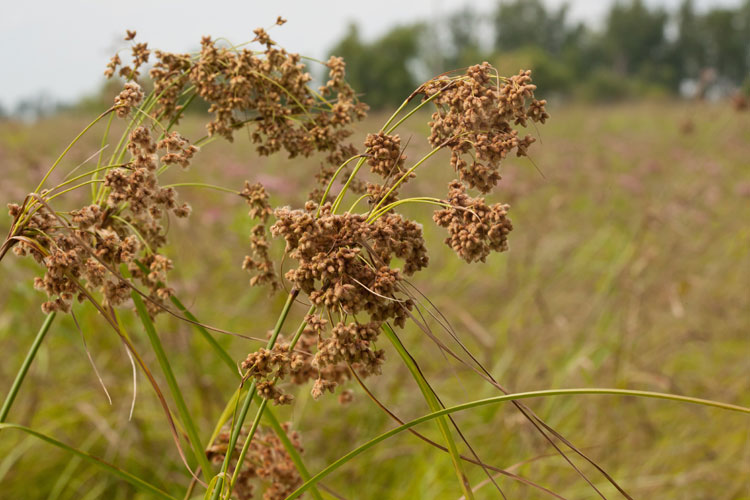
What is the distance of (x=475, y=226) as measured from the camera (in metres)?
0.63

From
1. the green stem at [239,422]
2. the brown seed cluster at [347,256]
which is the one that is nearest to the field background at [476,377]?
the green stem at [239,422]

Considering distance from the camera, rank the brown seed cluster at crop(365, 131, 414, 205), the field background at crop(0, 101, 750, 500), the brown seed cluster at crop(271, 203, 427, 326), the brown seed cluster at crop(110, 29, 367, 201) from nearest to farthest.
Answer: the brown seed cluster at crop(271, 203, 427, 326), the brown seed cluster at crop(365, 131, 414, 205), the brown seed cluster at crop(110, 29, 367, 201), the field background at crop(0, 101, 750, 500)

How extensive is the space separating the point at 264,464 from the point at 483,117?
621mm

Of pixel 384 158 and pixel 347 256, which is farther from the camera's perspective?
pixel 384 158

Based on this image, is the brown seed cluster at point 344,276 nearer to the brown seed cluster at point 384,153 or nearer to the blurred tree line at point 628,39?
the brown seed cluster at point 384,153

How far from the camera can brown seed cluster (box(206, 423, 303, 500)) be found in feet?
2.91

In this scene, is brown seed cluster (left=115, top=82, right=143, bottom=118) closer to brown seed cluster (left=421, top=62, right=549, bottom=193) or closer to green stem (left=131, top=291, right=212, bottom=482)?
green stem (left=131, top=291, right=212, bottom=482)

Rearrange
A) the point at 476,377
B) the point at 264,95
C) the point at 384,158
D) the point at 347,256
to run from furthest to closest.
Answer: the point at 476,377
the point at 264,95
the point at 384,158
the point at 347,256

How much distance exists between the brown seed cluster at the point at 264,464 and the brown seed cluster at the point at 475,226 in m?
0.46

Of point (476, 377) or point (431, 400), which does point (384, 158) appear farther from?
point (476, 377)

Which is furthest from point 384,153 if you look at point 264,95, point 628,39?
point 628,39

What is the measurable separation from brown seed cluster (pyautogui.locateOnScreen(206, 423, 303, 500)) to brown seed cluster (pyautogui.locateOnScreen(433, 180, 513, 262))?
0.46m

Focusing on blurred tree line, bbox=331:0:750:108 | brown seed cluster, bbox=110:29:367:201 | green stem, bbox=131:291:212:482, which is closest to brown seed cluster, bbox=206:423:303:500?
green stem, bbox=131:291:212:482

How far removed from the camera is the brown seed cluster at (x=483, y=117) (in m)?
0.68
